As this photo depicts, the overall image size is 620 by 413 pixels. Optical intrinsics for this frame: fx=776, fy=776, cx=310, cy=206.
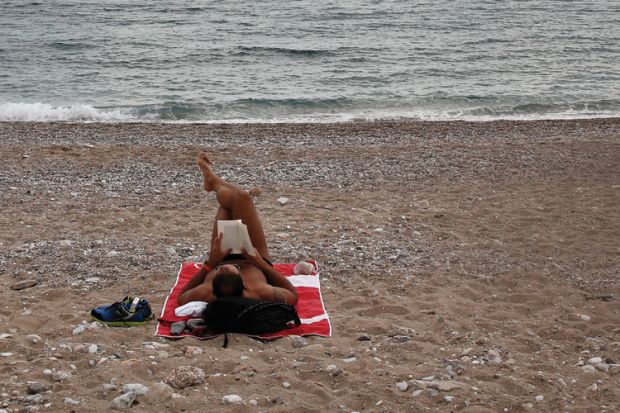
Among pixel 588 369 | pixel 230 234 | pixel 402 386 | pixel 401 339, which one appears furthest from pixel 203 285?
pixel 588 369

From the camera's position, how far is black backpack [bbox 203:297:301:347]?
7.10 metres

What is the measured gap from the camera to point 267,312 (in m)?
7.19

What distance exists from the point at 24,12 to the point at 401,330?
117 feet

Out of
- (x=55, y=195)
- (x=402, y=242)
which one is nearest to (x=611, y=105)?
(x=402, y=242)

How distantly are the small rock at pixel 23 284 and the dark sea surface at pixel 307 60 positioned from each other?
517 inches

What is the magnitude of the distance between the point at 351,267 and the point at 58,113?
14.5 metres

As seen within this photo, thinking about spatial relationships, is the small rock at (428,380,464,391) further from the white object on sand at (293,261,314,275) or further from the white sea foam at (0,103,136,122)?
the white sea foam at (0,103,136,122)

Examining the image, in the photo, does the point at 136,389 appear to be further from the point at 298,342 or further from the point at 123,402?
the point at 298,342

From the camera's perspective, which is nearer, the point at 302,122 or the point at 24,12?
the point at 302,122

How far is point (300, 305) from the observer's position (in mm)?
7906

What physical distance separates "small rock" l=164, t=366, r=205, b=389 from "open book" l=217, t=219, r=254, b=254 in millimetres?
1866

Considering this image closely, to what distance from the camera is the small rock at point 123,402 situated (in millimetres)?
5641

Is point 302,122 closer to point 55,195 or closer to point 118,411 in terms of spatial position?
point 55,195

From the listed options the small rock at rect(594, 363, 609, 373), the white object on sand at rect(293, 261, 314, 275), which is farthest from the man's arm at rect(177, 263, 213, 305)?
the small rock at rect(594, 363, 609, 373)
